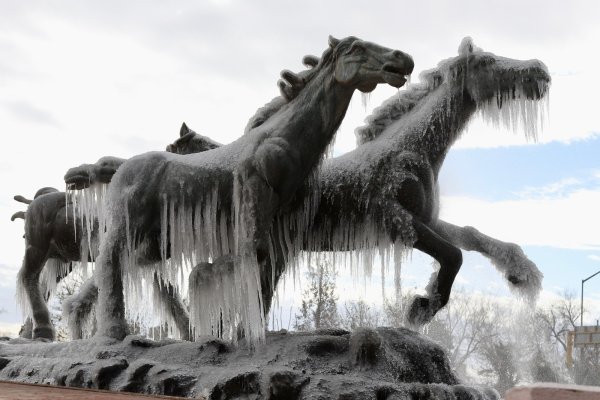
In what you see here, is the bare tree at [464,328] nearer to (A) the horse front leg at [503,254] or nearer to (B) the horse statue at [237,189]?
(A) the horse front leg at [503,254]

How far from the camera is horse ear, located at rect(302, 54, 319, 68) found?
17.6ft

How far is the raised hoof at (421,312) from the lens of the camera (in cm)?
544

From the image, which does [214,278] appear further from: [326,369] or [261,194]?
[326,369]

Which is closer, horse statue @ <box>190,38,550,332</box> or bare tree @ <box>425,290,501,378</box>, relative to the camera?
horse statue @ <box>190,38,550,332</box>

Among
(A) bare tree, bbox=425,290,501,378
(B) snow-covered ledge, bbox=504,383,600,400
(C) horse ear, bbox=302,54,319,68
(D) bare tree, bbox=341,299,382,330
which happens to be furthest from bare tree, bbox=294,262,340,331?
(B) snow-covered ledge, bbox=504,383,600,400

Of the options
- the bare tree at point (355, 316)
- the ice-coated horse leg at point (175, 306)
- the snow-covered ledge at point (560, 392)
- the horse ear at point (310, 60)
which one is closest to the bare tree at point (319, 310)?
the bare tree at point (355, 316)

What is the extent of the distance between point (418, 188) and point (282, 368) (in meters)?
1.87

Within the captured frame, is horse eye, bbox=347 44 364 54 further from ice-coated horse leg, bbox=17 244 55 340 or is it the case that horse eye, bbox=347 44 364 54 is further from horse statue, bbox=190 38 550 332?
A: ice-coated horse leg, bbox=17 244 55 340

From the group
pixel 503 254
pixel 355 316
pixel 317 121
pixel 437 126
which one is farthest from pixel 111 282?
pixel 355 316

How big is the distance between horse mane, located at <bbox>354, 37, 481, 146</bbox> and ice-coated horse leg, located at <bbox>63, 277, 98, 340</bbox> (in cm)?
248

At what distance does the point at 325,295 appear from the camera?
36.8 ft

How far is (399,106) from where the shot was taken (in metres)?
5.99

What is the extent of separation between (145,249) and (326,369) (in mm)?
2187

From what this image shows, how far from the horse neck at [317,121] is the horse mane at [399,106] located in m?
0.92
